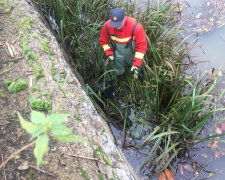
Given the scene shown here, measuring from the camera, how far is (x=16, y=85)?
5.53ft

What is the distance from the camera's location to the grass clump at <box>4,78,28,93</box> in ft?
5.50

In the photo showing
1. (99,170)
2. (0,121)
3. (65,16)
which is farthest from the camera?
(65,16)

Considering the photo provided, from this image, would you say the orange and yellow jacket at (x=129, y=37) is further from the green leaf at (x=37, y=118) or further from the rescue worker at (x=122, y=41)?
the green leaf at (x=37, y=118)

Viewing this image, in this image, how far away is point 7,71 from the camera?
5.89 ft

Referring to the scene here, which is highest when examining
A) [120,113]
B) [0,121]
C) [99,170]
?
[0,121]

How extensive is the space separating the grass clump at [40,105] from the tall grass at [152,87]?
897 mm

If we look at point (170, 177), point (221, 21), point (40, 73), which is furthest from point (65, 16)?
Answer: point (221, 21)

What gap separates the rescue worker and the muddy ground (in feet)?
2.34

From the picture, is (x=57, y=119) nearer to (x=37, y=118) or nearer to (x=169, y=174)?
(x=37, y=118)

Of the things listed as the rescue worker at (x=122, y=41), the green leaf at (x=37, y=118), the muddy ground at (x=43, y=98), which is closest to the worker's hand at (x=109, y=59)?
the rescue worker at (x=122, y=41)

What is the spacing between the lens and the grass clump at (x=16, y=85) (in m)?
1.68

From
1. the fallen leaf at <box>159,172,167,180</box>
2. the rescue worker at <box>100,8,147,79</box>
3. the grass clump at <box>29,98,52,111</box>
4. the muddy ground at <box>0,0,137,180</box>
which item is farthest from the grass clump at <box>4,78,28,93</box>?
the fallen leaf at <box>159,172,167,180</box>

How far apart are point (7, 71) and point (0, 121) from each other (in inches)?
19.7

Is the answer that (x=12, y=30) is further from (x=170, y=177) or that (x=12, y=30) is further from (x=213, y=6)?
(x=213, y=6)
